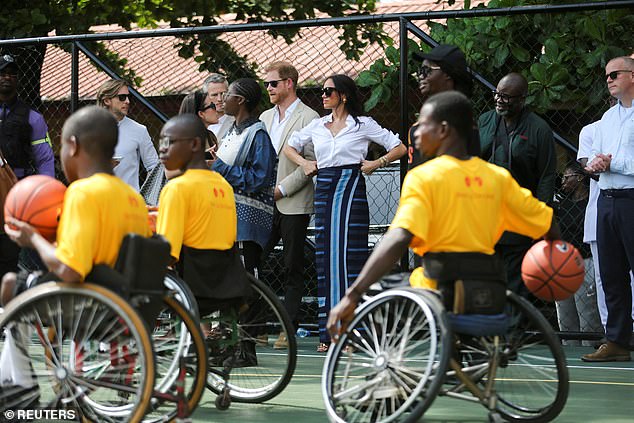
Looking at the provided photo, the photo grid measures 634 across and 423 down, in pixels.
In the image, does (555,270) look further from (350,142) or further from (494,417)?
(350,142)

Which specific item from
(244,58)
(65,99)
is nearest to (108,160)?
(244,58)

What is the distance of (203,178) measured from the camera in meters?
6.65

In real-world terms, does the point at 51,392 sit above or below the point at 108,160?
below

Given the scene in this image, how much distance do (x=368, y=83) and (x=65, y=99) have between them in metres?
9.26

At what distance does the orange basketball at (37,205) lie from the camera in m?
5.41

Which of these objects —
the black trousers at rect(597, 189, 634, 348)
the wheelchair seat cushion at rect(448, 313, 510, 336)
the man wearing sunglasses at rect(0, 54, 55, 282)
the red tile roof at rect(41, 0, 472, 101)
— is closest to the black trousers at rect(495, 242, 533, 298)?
the black trousers at rect(597, 189, 634, 348)

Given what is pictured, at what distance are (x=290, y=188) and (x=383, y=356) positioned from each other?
4262mm

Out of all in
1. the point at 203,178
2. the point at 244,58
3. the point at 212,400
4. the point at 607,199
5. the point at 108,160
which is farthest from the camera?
the point at 244,58

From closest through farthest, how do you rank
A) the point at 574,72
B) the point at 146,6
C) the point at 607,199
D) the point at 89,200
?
1. the point at 89,200
2. the point at 607,199
3. the point at 574,72
4. the point at 146,6

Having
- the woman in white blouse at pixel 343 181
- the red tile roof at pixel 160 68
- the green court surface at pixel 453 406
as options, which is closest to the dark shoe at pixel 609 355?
the green court surface at pixel 453 406

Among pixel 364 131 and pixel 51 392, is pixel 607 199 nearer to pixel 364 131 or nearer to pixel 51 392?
pixel 364 131

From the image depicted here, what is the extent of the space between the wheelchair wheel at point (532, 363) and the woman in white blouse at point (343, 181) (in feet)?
9.24

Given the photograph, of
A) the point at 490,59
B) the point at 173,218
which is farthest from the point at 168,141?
the point at 490,59

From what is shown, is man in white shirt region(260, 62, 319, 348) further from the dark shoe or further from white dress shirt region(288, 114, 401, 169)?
the dark shoe
